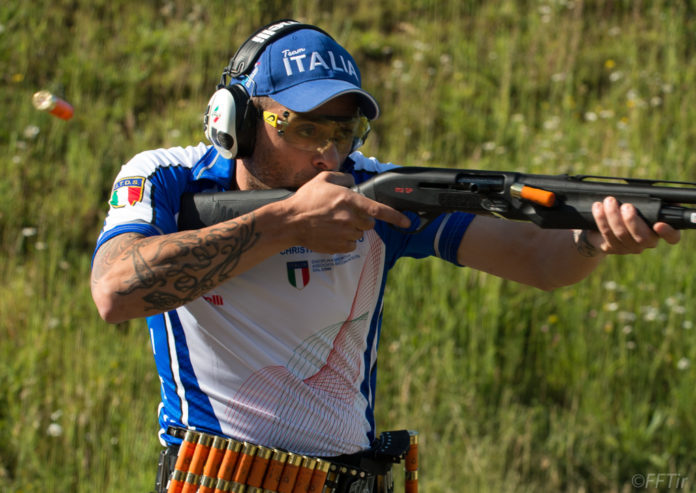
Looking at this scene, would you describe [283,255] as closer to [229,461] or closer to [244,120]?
[244,120]

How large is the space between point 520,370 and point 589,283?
731 mm

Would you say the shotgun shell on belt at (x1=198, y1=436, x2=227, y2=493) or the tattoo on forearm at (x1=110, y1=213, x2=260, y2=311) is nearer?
the tattoo on forearm at (x1=110, y1=213, x2=260, y2=311)

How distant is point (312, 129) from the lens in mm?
2420

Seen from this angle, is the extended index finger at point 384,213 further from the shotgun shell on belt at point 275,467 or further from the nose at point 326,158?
the shotgun shell on belt at point 275,467

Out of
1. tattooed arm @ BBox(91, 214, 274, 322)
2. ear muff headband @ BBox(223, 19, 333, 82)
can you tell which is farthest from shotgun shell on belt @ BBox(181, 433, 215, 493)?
ear muff headband @ BBox(223, 19, 333, 82)

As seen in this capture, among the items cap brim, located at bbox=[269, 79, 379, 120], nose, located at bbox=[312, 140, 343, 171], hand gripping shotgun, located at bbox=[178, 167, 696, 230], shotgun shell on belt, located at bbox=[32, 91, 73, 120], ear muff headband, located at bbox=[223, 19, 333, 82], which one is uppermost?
ear muff headband, located at bbox=[223, 19, 333, 82]

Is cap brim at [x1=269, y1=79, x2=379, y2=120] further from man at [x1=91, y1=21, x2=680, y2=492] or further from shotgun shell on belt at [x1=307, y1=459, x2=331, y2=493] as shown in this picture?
shotgun shell on belt at [x1=307, y1=459, x2=331, y2=493]

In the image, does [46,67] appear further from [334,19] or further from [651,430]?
[651,430]

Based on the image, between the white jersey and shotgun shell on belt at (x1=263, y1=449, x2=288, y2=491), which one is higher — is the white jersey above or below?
above

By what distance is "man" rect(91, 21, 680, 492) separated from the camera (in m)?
2.15

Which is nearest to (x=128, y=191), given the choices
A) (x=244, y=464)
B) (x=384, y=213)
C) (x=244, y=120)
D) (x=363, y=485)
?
(x=244, y=120)

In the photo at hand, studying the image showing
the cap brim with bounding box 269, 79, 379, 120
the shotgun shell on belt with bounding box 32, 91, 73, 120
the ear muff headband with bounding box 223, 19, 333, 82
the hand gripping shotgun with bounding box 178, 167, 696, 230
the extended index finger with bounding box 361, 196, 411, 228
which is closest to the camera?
the hand gripping shotgun with bounding box 178, 167, 696, 230

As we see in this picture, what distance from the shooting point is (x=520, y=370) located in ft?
15.8

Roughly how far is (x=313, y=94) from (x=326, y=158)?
207 millimetres
